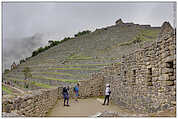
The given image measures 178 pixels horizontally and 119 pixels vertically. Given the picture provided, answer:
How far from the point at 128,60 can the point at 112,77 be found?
2721 millimetres

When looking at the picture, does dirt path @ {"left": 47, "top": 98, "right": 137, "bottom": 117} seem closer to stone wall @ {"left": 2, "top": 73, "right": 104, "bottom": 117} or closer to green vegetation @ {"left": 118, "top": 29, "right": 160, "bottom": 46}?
stone wall @ {"left": 2, "top": 73, "right": 104, "bottom": 117}

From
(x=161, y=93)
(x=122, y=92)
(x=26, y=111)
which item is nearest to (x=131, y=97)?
(x=122, y=92)

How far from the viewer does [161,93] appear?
5.36 m

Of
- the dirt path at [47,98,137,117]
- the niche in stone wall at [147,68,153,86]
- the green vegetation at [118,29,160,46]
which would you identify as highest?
the green vegetation at [118,29,160,46]

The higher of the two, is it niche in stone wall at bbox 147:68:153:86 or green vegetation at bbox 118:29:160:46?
green vegetation at bbox 118:29:160:46

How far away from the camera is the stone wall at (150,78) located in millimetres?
4809

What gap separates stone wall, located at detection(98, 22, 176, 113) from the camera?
4.81 metres

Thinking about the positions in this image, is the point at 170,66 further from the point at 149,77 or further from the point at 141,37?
the point at 141,37

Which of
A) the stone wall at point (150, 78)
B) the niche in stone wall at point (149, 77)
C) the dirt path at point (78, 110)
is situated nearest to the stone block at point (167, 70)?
the stone wall at point (150, 78)

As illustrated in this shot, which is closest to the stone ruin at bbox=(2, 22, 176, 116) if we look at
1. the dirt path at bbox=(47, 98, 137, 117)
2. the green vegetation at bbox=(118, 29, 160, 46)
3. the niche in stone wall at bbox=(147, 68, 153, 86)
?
the niche in stone wall at bbox=(147, 68, 153, 86)

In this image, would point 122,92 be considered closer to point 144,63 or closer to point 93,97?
point 144,63

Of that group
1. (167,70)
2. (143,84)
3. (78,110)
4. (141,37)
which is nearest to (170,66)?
(167,70)

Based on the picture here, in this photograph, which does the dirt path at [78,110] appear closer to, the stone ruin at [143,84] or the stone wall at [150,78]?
the stone ruin at [143,84]

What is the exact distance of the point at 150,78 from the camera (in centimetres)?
613
